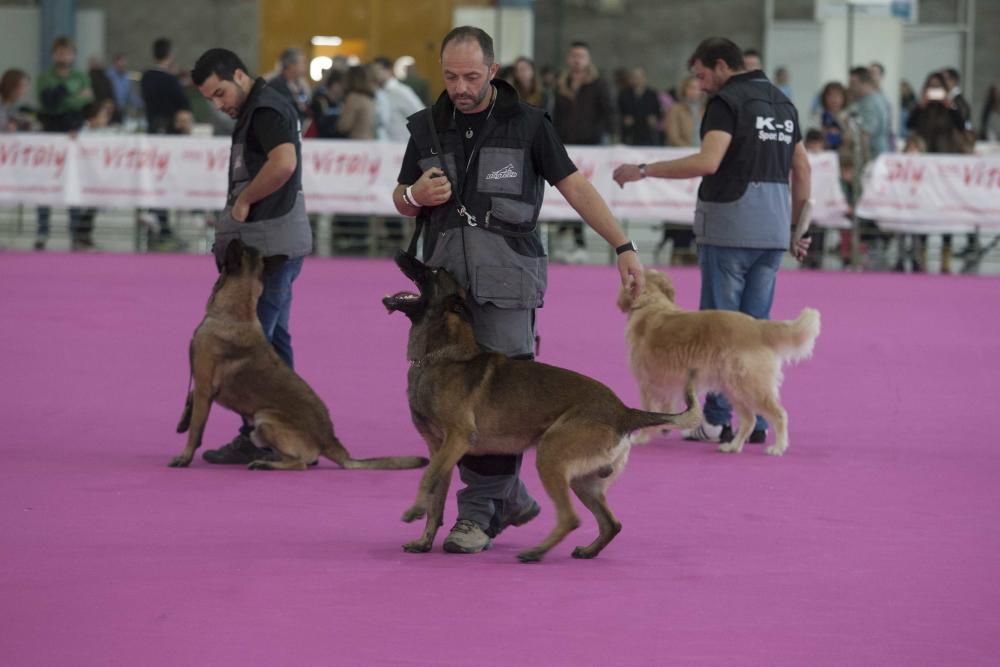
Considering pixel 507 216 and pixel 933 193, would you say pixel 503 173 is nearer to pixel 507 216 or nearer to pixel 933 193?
pixel 507 216

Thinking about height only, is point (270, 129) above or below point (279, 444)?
above

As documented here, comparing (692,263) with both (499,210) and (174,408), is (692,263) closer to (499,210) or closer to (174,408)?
(174,408)

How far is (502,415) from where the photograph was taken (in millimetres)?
4980

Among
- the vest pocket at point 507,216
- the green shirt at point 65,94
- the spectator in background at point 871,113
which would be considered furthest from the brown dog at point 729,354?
the green shirt at point 65,94

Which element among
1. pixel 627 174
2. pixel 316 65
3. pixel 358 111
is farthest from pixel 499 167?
pixel 316 65

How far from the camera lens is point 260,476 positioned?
255 inches

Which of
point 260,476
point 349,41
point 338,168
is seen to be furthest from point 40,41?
point 260,476

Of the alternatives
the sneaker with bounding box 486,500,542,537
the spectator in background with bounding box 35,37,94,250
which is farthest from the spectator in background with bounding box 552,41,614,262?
the sneaker with bounding box 486,500,542,537

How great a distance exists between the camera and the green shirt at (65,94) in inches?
680

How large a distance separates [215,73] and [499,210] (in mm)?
2041

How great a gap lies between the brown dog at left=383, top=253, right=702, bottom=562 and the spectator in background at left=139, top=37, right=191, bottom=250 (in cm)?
1241

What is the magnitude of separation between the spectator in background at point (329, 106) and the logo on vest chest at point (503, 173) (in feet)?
37.0

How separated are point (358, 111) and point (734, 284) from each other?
29.3 feet

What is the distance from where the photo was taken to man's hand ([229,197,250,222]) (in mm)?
6816
